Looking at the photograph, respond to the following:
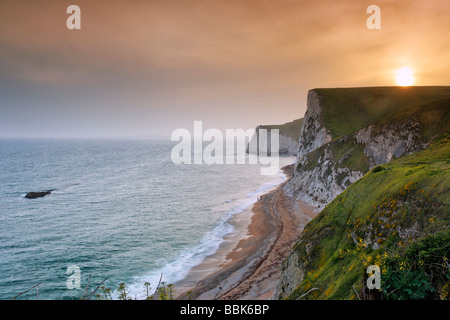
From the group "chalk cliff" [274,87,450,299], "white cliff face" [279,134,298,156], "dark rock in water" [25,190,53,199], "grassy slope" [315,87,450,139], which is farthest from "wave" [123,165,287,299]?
"white cliff face" [279,134,298,156]

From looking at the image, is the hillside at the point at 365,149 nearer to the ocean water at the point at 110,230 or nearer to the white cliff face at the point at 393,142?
the white cliff face at the point at 393,142

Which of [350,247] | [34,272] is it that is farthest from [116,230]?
[350,247]

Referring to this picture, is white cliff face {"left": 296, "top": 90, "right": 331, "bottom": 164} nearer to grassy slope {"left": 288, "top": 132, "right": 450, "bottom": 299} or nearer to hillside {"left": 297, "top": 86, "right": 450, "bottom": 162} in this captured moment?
hillside {"left": 297, "top": 86, "right": 450, "bottom": 162}

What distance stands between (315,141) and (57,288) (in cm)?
6071

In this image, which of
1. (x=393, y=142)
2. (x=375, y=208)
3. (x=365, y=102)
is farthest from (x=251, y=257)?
(x=365, y=102)

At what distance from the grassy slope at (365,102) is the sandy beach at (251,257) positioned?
97.9 ft

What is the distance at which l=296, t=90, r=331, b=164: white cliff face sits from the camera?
218 feet

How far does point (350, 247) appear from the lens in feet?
45.6

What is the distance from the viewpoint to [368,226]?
538 inches

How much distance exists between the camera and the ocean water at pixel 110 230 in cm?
2836

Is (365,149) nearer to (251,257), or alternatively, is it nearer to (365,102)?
(251,257)

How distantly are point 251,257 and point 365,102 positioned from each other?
73517 millimetres
